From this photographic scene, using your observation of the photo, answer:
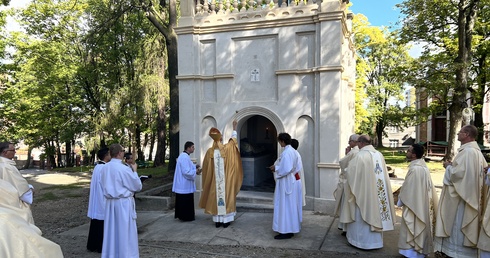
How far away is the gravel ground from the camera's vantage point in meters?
5.75

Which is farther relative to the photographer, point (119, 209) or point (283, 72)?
point (283, 72)

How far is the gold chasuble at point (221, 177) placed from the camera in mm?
7180

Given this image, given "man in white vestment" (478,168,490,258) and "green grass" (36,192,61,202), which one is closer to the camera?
"man in white vestment" (478,168,490,258)

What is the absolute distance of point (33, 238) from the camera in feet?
5.68

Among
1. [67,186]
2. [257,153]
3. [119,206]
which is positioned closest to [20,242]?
[119,206]

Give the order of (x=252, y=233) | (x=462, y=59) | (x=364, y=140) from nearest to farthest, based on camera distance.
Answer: (x=364, y=140)
(x=252, y=233)
(x=462, y=59)

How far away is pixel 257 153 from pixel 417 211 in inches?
227

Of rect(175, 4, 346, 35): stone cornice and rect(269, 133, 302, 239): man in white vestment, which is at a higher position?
rect(175, 4, 346, 35): stone cornice

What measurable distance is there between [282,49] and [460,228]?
18.1 feet

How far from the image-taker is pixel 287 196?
21.1 feet

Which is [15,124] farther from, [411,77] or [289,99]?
[411,77]

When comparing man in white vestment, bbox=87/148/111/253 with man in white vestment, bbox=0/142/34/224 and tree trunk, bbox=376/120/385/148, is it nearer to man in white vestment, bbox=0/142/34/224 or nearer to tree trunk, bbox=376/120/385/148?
man in white vestment, bbox=0/142/34/224

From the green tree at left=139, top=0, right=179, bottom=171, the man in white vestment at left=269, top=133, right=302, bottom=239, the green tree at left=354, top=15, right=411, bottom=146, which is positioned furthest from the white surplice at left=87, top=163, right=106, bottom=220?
the green tree at left=354, top=15, right=411, bottom=146

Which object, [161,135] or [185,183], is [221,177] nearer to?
[185,183]
